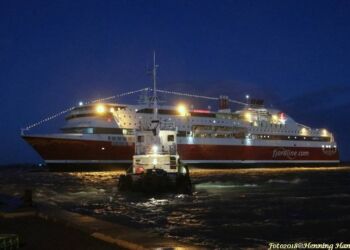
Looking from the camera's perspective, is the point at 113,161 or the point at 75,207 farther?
the point at 113,161

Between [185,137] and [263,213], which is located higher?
[185,137]

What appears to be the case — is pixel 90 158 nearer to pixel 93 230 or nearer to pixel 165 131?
pixel 165 131

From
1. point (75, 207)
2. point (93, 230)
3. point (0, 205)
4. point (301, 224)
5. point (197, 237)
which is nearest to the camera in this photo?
point (93, 230)

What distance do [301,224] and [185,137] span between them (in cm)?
4565

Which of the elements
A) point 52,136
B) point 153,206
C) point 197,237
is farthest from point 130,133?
point 197,237

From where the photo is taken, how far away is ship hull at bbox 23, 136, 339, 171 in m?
52.0

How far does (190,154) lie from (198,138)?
8.04ft

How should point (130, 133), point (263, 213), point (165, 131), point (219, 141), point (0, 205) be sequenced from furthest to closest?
point (219, 141)
point (130, 133)
point (165, 131)
point (263, 213)
point (0, 205)

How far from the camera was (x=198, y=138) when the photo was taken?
6050cm

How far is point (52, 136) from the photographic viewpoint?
52.0 meters

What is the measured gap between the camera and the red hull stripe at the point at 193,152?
51.8 meters

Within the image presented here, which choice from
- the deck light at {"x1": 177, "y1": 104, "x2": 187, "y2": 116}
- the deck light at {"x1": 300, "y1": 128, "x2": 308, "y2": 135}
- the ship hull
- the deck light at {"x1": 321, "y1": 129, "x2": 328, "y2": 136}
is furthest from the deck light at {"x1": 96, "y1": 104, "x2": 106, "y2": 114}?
the deck light at {"x1": 321, "y1": 129, "x2": 328, "y2": 136}

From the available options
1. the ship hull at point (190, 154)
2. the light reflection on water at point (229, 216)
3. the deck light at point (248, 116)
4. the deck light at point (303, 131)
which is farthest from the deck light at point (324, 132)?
the light reflection on water at point (229, 216)

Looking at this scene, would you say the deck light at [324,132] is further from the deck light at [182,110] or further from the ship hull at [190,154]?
the deck light at [182,110]
